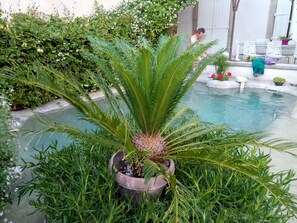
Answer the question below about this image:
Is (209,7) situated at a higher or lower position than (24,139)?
higher

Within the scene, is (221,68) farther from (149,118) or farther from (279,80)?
(149,118)

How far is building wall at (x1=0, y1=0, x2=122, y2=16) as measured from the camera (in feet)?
27.0

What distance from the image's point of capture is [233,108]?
852cm

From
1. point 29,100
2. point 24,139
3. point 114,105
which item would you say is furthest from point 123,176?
point 29,100

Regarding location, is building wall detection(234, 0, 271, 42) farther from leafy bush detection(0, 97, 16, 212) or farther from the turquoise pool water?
leafy bush detection(0, 97, 16, 212)

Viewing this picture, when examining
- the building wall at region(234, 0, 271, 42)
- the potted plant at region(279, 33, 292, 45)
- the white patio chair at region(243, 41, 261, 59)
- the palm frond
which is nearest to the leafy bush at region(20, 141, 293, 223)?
the palm frond

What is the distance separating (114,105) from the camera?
3115 mm

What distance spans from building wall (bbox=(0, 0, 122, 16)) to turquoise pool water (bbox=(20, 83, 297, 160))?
13.0 ft

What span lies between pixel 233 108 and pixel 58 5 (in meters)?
7.11

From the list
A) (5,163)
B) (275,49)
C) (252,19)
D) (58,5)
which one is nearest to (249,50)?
(275,49)

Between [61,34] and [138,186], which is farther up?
[61,34]

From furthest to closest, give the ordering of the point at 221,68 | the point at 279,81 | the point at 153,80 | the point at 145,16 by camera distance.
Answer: the point at 221,68, the point at 145,16, the point at 279,81, the point at 153,80

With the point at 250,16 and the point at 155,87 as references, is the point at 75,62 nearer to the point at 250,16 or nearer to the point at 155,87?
the point at 155,87

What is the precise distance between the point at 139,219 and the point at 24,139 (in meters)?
3.66
